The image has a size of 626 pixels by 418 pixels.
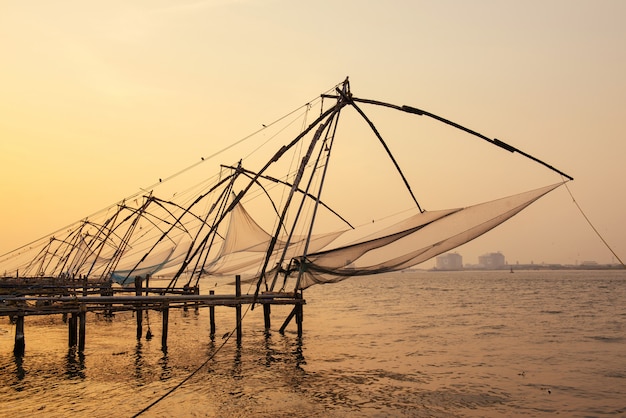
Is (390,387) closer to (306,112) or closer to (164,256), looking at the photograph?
(306,112)

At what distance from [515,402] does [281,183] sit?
8637 millimetres

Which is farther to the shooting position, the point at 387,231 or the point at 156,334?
the point at 156,334

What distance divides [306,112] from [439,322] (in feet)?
50.4

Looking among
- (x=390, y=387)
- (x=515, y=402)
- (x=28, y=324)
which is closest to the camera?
(x=515, y=402)

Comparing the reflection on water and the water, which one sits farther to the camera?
the reflection on water

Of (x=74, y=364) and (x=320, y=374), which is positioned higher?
(x=74, y=364)

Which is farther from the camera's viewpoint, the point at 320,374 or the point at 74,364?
the point at 74,364

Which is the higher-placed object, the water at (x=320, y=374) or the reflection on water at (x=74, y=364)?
the reflection on water at (x=74, y=364)

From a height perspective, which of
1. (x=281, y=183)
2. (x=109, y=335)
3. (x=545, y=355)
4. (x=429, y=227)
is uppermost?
(x=281, y=183)

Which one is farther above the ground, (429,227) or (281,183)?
(281,183)

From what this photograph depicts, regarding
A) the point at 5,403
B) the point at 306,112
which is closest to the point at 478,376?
the point at 306,112

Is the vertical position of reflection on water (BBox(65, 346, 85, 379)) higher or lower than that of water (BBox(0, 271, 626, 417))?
higher

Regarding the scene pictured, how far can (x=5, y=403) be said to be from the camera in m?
8.78

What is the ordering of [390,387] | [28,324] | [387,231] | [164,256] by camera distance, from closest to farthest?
[390,387] → [387,231] → [28,324] → [164,256]
